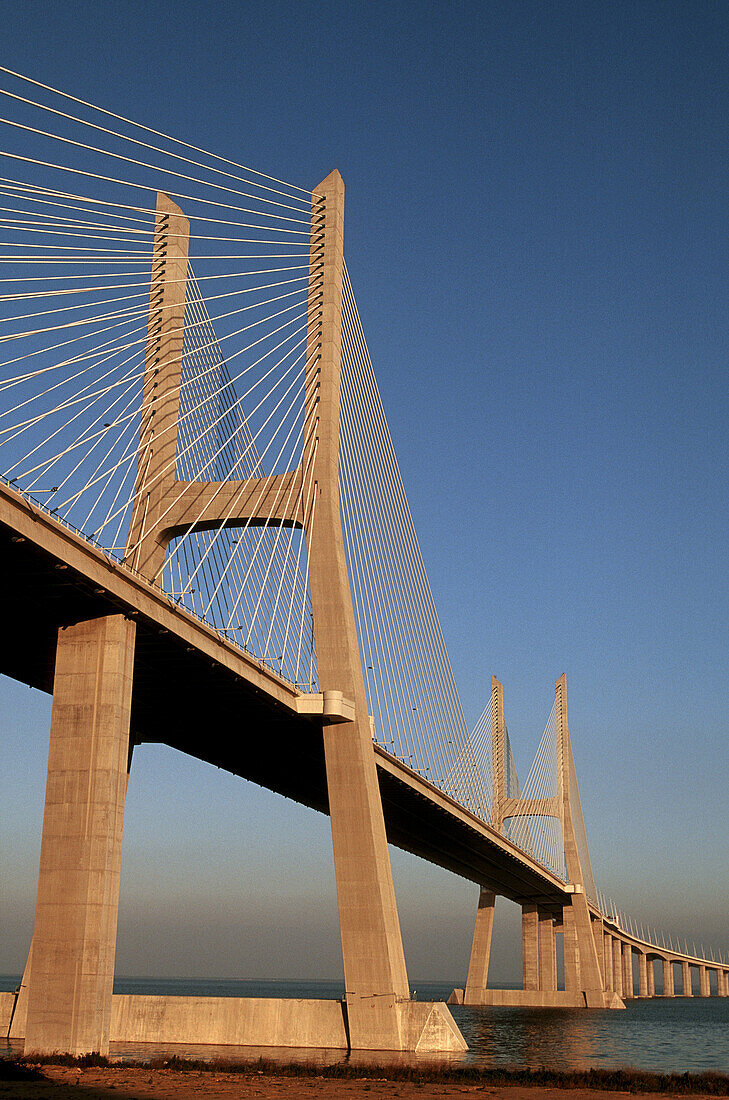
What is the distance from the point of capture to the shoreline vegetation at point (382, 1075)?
24969 millimetres

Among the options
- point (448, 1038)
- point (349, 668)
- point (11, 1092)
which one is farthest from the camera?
point (349, 668)

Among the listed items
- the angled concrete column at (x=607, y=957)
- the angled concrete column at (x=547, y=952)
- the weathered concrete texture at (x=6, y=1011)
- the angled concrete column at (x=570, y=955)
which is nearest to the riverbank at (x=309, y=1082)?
the weathered concrete texture at (x=6, y=1011)

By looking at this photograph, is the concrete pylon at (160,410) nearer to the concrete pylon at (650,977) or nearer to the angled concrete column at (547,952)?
the angled concrete column at (547,952)

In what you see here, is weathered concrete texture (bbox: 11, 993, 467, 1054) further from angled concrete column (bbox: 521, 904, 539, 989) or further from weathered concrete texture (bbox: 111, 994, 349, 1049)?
angled concrete column (bbox: 521, 904, 539, 989)

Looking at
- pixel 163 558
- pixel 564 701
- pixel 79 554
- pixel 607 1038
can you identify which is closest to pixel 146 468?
pixel 163 558

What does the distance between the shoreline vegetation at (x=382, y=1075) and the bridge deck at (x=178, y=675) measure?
10.1 m

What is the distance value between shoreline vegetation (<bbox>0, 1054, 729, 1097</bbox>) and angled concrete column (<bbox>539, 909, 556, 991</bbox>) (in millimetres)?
72972

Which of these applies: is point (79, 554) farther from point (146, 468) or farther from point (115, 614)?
point (146, 468)

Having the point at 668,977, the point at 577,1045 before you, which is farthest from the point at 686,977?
the point at 577,1045

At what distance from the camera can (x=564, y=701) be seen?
105188 mm

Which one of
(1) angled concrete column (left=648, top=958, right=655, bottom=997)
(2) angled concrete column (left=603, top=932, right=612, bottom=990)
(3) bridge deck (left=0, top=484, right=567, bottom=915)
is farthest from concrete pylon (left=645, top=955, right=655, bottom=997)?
(3) bridge deck (left=0, top=484, right=567, bottom=915)

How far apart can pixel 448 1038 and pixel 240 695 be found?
1181cm

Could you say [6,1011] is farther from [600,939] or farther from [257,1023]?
[600,939]

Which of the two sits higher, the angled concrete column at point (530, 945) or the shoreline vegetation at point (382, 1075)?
the angled concrete column at point (530, 945)
